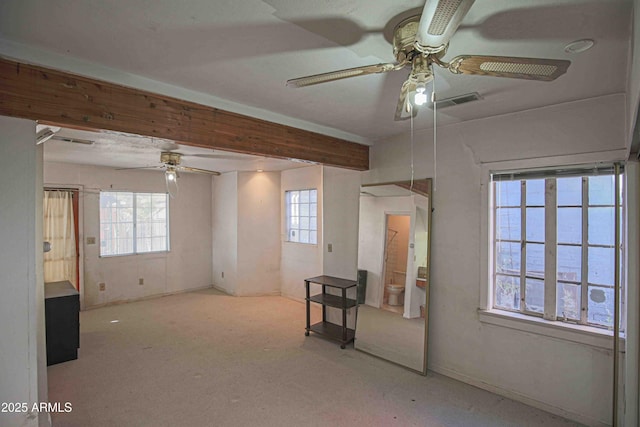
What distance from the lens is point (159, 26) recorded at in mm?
1468

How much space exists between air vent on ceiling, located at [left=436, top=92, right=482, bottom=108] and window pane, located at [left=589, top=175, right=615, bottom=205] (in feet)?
3.64

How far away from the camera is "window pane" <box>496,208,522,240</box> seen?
2.83 metres

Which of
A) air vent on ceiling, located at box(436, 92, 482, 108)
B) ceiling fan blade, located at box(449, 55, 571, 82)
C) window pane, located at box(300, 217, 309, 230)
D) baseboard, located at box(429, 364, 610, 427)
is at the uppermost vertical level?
air vent on ceiling, located at box(436, 92, 482, 108)

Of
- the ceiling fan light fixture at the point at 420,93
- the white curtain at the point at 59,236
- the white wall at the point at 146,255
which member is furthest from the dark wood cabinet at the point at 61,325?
the ceiling fan light fixture at the point at 420,93

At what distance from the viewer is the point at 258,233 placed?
612 cm

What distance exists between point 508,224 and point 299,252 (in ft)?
11.9

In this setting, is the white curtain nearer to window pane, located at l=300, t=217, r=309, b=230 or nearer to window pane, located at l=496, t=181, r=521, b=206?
window pane, located at l=300, t=217, r=309, b=230

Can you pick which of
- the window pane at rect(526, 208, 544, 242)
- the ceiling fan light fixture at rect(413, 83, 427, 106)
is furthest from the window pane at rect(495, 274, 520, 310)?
the ceiling fan light fixture at rect(413, 83, 427, 106)

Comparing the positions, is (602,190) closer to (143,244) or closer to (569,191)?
(569,191)

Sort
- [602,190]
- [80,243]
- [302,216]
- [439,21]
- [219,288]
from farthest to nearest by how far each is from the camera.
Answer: [219,288], [302,216], [80,243], [602,190], [439,21]

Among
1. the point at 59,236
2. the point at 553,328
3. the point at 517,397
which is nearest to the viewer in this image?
the point at 553,328

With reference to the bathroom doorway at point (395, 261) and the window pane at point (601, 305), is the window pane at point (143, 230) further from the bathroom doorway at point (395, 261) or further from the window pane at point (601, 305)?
the window pane at point (601, 305)

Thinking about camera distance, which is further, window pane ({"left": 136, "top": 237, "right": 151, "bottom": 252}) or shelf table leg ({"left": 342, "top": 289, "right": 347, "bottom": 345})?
window pane ({"left": 136, "top": 237, "right": 151, "bottom": 252})

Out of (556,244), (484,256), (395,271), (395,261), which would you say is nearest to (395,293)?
(395,271)
